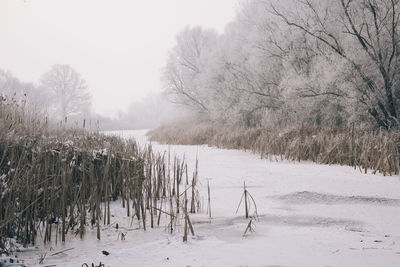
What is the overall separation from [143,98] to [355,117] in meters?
65.8

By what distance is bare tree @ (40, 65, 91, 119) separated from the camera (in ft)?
119

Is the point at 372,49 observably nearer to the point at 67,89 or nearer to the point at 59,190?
the point at 59,190

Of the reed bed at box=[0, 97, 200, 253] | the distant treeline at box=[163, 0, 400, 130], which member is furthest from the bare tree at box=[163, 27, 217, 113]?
the reed bed at box=[0, 97, 200, 253]

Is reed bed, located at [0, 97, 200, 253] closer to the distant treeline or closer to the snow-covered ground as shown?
the snow-covered ground

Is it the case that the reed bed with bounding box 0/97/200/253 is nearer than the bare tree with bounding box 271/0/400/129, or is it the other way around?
the reed bed with bounding box 0/97/200/253

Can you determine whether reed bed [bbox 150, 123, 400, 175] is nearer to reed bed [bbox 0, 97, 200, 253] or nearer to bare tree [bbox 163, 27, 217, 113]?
reed bed [bbox 0, 97, 200, 253]

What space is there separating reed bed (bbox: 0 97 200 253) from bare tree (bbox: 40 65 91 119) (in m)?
33.4

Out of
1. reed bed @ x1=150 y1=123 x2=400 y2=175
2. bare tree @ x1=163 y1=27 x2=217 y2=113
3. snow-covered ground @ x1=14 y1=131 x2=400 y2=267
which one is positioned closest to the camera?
snow-covered ground @ x1=14 y1=131 x2=400 y2=267

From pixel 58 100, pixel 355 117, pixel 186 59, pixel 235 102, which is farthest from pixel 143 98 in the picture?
pixel 355 117

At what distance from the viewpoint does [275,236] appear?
275 centimetres

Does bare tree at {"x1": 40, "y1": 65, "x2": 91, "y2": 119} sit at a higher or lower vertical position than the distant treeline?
higher

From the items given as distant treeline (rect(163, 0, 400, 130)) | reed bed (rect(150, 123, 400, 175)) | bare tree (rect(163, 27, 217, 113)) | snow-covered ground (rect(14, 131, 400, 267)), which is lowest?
snow-covered ground (rect(14, 131, 400, 267))

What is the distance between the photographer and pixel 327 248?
2.40m

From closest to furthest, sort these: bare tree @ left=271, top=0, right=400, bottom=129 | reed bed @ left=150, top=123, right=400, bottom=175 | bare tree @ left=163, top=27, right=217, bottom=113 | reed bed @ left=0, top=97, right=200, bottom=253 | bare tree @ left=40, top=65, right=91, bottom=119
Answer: reed bed @ left=0, top=97, right=200, bottom=253 < reed bed @ left=150, top=123, right=400, bottom=175 < bare tree @ left=271, top=0, right=400, bottom=129 < bare tree @ left=163, top=27, right=217, bottom=113 < bare tree @ left=40, top=65, right=91, bottom=119
